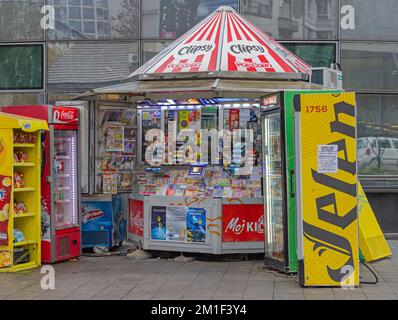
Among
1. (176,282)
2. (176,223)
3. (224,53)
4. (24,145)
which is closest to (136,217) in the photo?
(176,223)

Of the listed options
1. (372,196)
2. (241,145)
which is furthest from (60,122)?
(372,196)

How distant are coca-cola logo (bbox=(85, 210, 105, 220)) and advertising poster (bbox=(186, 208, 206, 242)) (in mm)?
1582

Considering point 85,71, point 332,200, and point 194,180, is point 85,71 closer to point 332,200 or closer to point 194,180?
point 194,180

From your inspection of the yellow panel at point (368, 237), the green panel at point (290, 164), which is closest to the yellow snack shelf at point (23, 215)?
the green panel at point (290, 164)

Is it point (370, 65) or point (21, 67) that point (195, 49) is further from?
point (21, 67)

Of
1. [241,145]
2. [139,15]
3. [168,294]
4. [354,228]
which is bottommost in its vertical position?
[168,294]

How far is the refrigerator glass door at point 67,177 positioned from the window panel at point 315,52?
5133mm

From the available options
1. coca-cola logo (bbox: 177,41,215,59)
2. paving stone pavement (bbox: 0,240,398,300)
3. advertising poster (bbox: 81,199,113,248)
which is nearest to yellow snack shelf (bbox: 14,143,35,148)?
advertising poster (bbox: 81,199,113,248)

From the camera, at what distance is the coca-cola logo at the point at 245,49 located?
10039 mm

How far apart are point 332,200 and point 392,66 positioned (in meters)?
6.08

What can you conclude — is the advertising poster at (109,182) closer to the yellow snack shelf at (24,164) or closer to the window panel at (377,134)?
the yellow snack shelf at (24,164)

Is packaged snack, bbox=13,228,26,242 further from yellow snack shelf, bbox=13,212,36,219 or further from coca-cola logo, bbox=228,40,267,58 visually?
coca-cola logo, bbox=228,40,267,58

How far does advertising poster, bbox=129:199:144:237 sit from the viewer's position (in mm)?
10258

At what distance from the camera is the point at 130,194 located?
1083 cm
